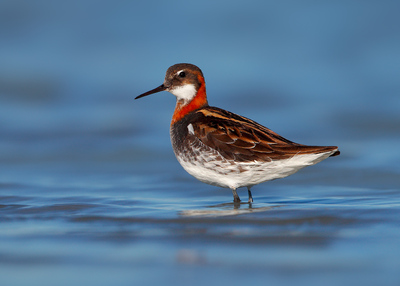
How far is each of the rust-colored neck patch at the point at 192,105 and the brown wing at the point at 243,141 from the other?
0.59 metres

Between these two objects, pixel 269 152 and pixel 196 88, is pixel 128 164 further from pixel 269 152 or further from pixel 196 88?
pixel 269 152

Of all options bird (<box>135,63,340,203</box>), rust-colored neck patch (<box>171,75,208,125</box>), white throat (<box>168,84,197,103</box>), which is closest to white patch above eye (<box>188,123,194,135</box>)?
bird (<box>135,63,340,203</box>)

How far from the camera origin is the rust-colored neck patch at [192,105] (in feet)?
28.6

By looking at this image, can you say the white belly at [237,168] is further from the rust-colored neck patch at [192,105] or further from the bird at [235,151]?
the rust-colored neck patch at [192,105]

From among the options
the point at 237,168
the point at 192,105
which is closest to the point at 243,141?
the point at 237,168

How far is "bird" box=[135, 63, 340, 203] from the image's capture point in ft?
24.7

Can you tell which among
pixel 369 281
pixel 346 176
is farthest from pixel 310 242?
pixel 346 176

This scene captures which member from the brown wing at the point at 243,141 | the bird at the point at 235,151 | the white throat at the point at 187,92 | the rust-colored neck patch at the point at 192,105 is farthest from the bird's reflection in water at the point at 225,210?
the white throat at the point at 187,92

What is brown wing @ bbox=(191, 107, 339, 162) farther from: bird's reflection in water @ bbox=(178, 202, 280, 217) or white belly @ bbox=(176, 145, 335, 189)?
bird's reflection in water @ bbox=(178, 202, 280, 217)

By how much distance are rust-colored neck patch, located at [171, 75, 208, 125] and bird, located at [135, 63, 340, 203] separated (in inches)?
12.7

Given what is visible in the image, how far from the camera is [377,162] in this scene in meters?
10.8

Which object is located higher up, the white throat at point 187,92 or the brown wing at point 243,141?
the white throat at point 187,92

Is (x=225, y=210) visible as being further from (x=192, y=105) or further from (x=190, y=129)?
(x=192, y=105)

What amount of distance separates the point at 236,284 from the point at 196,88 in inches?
170
